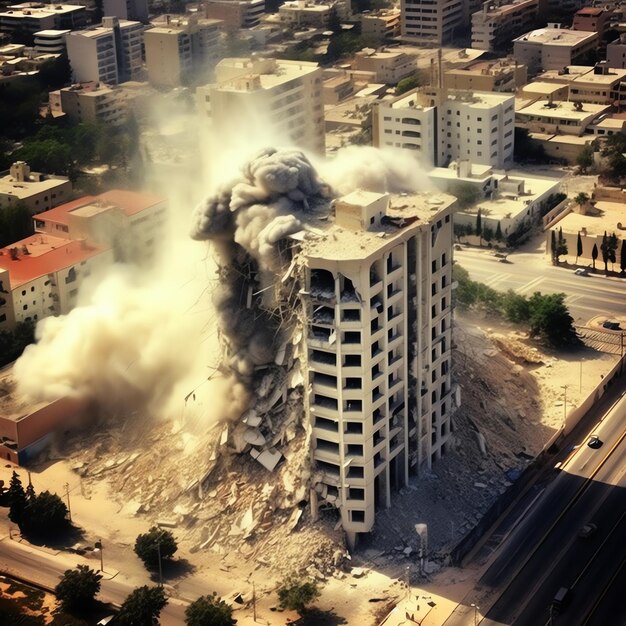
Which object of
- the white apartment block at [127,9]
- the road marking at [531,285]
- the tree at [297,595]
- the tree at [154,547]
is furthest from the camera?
the white apartment block at [127,9]

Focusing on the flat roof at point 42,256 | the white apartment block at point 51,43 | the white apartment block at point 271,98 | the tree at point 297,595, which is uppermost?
the white apartment block at point 271,98

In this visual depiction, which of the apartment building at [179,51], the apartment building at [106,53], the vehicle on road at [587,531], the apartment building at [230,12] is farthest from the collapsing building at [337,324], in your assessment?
the apartment building at [230,12]

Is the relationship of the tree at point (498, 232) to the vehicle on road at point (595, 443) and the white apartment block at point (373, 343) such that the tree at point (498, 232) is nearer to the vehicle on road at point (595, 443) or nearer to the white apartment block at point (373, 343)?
the vehicle on road at point (595, 443)

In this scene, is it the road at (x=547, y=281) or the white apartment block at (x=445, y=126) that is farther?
the white apartment block at (x=445, y=126)

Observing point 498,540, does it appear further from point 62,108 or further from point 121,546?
point 62,108

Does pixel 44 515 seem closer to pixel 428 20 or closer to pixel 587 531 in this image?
pixel 587 531

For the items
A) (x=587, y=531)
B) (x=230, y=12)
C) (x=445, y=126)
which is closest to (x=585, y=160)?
(x=445, y=126)
